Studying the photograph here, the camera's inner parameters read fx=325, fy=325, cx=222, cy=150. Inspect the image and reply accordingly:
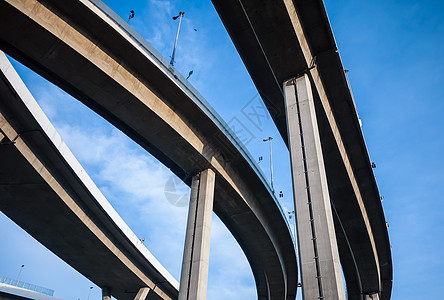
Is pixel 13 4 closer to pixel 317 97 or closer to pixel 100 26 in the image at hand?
pixel 100 26

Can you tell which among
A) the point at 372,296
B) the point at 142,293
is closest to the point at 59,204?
the point at 142,293

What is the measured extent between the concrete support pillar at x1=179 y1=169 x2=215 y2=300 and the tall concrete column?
682 cm

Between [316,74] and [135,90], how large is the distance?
879cm

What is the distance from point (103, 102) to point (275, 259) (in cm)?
1957

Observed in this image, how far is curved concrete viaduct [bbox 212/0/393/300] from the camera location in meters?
13.9

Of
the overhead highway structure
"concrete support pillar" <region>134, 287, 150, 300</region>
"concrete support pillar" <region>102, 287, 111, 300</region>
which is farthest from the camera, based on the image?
"concrete support pillar" <region>102, 287, 111, 300</region>

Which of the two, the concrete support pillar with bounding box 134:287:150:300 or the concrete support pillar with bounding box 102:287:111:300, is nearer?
the concrete support pillar with bounding box 134:287:150:300

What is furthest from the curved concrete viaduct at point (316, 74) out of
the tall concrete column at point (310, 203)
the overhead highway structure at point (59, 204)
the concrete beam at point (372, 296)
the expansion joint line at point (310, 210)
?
the overhead highway structure at point (59, 204)

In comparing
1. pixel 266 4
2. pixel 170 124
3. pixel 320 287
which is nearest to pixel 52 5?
pixel 170 124

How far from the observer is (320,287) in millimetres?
10188

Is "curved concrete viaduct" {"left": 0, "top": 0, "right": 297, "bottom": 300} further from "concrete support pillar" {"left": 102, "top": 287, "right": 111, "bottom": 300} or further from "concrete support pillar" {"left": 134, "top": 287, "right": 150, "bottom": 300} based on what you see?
"concrete support pillar" {"left": 102, "top": 287, "right": 111, "bottom": 300}

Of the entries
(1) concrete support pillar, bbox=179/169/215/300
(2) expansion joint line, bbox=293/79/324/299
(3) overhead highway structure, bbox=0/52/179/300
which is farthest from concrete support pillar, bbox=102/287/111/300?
(2) expansion joint line, bbox=293/79/324/299

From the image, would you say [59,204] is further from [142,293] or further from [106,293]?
[106,293]

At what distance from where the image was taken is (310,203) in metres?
12.0
